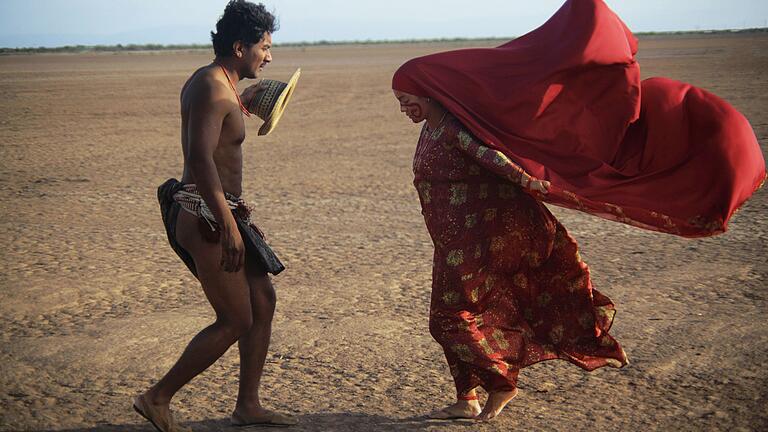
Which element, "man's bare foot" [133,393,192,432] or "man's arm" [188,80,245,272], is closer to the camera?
"man's arm" [188,80,245,272]

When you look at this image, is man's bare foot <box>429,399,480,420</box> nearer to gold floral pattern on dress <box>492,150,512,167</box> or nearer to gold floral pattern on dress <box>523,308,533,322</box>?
gold floral pattern on dress <box>523,308,533,322</box>

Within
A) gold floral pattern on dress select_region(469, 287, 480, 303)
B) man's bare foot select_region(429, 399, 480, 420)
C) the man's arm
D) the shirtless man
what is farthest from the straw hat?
man's bare foot select_region(429, 399, 480, 420)

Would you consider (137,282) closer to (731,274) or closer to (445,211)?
(445,211)

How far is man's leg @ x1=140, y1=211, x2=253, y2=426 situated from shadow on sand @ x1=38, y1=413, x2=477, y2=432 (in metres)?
0.36

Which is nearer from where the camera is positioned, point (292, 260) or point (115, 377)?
point (115, 377)

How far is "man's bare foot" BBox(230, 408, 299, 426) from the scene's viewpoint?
426cm

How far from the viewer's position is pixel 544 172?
4.20 metres

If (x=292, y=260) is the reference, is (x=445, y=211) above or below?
above

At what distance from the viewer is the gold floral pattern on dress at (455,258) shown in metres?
4.32

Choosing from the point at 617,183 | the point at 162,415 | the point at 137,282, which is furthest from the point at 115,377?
the point at 617,183

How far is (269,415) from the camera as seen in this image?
4.28m

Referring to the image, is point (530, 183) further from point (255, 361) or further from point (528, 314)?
point (255, 361)

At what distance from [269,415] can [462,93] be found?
1883mm

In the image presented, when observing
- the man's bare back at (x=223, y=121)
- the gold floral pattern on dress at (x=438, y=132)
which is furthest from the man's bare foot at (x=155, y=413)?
the gold floral pattern on dress at (x=438, y=132)
